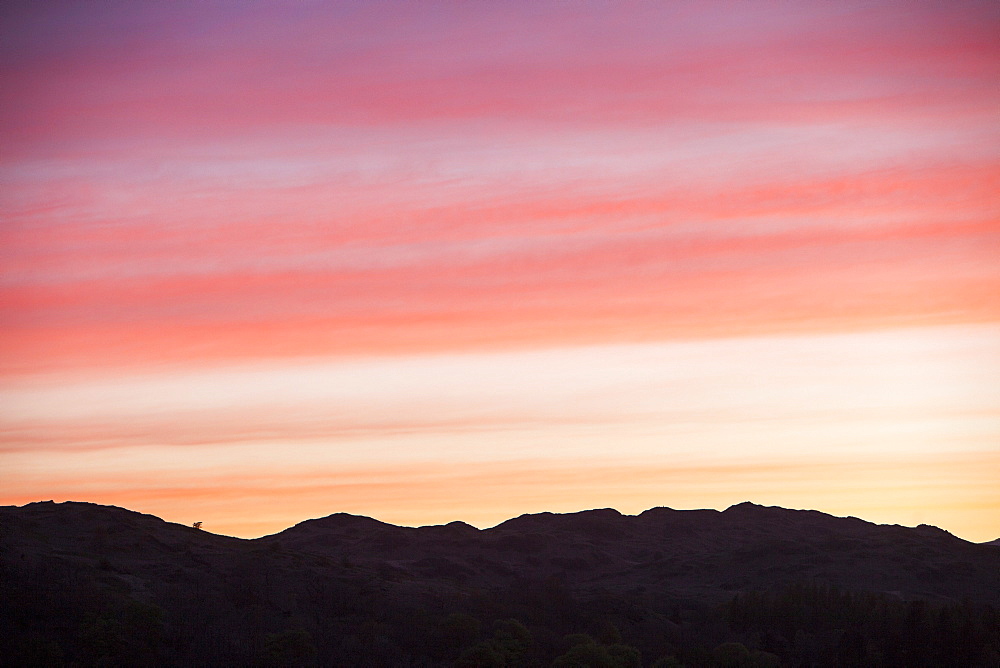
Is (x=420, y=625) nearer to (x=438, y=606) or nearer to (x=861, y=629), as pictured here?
(x=438, y=606)

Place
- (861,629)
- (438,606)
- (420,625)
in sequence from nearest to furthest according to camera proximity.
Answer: (420,625)
(861,629)
(438,606)

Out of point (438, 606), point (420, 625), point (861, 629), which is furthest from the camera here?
point (438, 606)

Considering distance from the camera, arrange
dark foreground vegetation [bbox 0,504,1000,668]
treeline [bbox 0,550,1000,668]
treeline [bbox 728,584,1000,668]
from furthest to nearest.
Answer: treeline [bbox 728,584,1000,668] → dark foreground vegetation [bbox 0,504,1000,668] → treeline [bbox 0,550,1000,668]

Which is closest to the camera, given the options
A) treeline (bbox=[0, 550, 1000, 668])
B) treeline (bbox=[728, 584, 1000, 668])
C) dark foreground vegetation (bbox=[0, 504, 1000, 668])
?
treeline (bbox=[0, 550, 1000, 668])

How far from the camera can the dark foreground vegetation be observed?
209 feet

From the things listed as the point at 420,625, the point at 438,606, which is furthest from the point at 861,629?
the point at 420,625

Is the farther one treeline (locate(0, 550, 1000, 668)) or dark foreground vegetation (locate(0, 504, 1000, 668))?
dark foreground vegetation (locate(0, 504, 1000, 668))

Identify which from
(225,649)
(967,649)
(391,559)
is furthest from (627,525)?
(225,649)

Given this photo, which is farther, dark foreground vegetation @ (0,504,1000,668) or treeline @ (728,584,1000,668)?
treeline @ (728,584,1000,668)

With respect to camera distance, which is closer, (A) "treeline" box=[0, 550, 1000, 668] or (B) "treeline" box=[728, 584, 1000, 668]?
(A) "treeline" box=[0, 550, 1000, 668]

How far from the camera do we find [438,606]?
78.9 meters

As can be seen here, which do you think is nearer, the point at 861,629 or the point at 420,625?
the point at 420,625

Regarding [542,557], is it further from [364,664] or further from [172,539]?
[364,664]

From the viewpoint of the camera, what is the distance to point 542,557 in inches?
4739
